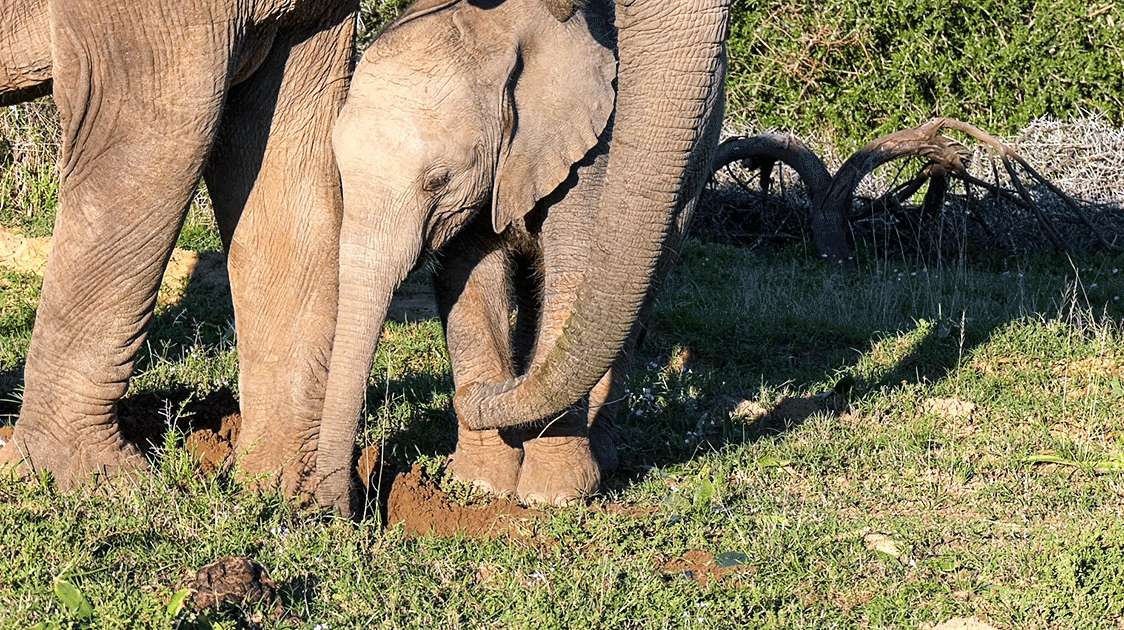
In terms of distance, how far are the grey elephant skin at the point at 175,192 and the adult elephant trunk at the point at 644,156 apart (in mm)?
1215

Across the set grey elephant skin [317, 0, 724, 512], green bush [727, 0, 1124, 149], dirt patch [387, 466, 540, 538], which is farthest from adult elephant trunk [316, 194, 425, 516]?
green bush [727, 0, 1124, 149]

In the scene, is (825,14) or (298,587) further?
(825,14)

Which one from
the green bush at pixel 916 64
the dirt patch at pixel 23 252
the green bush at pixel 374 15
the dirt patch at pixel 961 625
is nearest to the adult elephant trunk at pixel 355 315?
the dirt patch at pixel 961 625

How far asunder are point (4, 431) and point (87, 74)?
4.62 feet

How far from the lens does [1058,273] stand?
8.53 metres

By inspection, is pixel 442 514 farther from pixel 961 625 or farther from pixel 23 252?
pixel 23 252

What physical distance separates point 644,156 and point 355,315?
134 centimetres

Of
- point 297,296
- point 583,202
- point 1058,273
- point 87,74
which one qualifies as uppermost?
point 87,74

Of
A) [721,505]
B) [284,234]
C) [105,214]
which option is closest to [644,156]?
[284,234]

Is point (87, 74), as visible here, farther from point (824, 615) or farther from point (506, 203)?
point (824, 615)

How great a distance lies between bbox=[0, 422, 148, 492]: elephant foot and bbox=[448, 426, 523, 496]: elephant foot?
1162 mm

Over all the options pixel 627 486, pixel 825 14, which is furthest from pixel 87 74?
pixel 825 14

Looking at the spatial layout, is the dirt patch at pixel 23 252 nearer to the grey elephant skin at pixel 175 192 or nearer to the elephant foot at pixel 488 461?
the grey elephant skin at pixel 175 192

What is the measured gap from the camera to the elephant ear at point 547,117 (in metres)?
4.26
